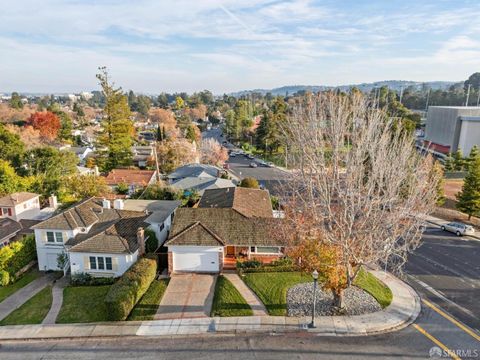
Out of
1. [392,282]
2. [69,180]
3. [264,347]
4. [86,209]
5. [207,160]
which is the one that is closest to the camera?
[264,347]

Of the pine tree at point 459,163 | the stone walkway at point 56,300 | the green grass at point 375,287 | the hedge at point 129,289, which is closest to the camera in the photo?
the hedge at point 129,289

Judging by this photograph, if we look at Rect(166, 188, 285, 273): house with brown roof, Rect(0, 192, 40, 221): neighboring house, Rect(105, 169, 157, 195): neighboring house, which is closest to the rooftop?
Rect(0, 192, 40, 221): neighboring house

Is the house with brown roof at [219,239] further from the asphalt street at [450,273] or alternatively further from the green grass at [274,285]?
the asphalt street at [450,273]

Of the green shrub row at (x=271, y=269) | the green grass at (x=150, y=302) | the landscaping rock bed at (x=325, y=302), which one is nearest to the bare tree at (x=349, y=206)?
the landscaping rock bed at (x=325, y=302)

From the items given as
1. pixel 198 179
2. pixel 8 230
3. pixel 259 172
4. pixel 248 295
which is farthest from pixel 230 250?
pixel 259 172

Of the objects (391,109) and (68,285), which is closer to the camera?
(68,285)

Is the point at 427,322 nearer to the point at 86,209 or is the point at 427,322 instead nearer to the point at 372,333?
the point at 372,333

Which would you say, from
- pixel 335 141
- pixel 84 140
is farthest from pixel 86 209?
pixel 84 140
